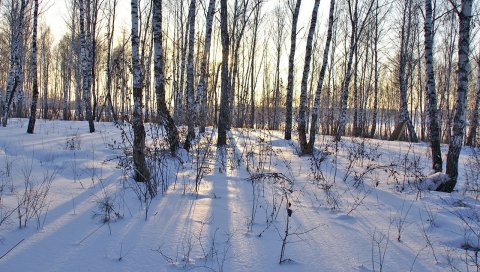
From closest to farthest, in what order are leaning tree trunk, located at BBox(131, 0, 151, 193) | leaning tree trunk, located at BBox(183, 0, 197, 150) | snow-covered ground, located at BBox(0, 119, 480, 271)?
snow-covered ground, located at BBox(0, 119, 480, 271)
leaning tree trunk, located at BBox(131, 0, 151, 193)
leaning tree trunk, located at BBox(183, 0, 197, 150)

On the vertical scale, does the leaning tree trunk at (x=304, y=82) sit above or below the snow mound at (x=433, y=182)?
above

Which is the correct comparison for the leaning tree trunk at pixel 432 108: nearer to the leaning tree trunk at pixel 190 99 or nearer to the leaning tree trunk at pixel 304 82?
the leaning tree trunk at pixel 304 82

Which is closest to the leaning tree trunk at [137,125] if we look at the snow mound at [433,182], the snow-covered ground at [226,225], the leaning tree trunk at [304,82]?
Answer: the snow-covered ground at [226,225]

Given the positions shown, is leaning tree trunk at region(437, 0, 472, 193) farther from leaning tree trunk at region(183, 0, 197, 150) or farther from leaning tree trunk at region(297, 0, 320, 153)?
leaning tree trunk at region(183, 0, 197, 150)

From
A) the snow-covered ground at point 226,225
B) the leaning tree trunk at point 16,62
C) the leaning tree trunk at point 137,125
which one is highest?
Result: the leaning tree trunk at point 16,62

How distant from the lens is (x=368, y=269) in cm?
255

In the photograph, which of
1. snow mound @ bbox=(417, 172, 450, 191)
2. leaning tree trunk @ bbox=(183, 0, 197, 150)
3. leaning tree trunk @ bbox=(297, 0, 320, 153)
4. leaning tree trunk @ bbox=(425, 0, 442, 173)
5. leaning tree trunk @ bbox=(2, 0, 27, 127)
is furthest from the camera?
leaning tree trunk @ bbox=(2, 0, 27, 127)

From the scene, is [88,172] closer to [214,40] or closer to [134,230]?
[134,230]

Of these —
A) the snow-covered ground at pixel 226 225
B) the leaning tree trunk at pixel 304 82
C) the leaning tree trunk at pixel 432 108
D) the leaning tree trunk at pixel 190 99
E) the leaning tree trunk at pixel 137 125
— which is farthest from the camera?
the leaning tree trunk at pixel 304 82

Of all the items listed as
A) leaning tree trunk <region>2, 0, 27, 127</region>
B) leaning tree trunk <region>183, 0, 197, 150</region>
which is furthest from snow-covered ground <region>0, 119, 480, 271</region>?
leaning tree trunk <region>2, 0, 27, 127</region>

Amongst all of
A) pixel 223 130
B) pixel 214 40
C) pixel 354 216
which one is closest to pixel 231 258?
pixel 354 216

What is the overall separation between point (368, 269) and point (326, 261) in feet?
1.03

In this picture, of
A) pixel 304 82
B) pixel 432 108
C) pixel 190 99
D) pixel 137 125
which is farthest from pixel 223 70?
pixel 432 108

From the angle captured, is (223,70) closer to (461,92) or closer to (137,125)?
(137,125)
